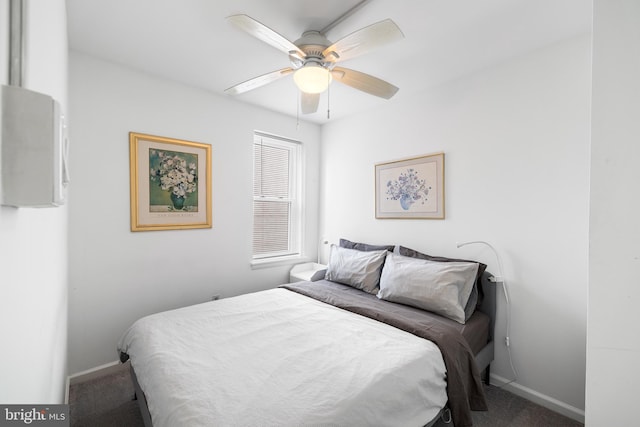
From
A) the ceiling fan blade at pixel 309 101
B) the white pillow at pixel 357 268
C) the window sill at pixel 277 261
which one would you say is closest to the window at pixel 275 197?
the window sill at pixel 277 261

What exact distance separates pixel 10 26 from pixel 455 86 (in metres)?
2.87

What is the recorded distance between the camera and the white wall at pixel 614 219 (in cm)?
111

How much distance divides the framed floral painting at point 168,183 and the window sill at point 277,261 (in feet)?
2.39

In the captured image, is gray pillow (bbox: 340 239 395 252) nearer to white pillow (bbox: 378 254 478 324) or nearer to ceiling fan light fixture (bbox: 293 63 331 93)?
white pillow (bbox: 378 254 478 324)

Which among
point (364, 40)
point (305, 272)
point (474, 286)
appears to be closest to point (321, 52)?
point (364, 40)

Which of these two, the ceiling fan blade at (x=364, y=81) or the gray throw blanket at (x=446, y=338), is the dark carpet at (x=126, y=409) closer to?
the gray throw blanket at (x=446, y=338)

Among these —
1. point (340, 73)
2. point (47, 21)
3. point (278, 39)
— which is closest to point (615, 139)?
point (340, 73)

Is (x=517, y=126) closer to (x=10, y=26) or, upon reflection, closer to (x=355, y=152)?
(x=355, y=152)

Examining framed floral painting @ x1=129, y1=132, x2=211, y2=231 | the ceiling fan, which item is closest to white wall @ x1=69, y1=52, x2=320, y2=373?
framed floral painting @ x1=129, y1=132, x2=211, y2=231

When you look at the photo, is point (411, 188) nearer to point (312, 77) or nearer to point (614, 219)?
point (312, 77)

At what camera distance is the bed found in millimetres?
1183

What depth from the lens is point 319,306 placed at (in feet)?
7.53

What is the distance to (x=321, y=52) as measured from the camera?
6.04 ft

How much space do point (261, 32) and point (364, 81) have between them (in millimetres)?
790
